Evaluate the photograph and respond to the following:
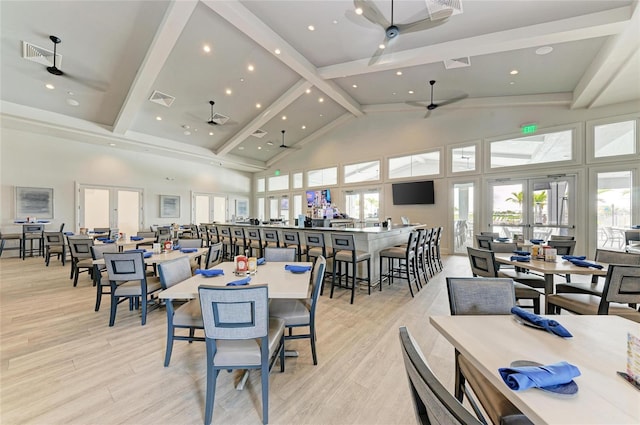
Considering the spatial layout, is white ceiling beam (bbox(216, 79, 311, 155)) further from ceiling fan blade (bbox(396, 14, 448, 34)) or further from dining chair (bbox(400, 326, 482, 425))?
dining chair (bbox(400, 326, 482, 425))

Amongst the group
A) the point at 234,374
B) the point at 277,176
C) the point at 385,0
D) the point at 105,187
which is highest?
the point at 385,0

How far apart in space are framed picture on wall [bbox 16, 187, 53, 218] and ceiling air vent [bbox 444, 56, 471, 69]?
11507 millimetres

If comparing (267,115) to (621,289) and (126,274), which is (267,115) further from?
(621,289)

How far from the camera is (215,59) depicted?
5.78 metres

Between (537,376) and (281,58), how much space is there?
6.50 metres

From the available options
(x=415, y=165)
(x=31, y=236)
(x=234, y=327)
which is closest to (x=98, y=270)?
(x=234, y=327)

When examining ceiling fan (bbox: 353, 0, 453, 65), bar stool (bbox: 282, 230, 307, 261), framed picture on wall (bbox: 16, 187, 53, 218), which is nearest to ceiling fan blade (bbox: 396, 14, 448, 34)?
ceiling fan (bbox: 353, 0, 453, 65)

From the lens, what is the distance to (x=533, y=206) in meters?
6.55

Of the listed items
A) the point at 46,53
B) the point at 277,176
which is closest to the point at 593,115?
the point at 277,176

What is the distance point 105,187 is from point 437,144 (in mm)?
11291

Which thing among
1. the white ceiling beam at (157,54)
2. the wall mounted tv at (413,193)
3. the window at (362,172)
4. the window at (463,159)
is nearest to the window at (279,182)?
the window at (362,172)

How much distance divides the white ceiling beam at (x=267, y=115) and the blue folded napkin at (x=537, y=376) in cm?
723

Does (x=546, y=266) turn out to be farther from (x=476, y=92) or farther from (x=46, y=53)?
(x=46, y=53)

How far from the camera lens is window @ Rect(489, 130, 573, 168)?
6120 millimetres
